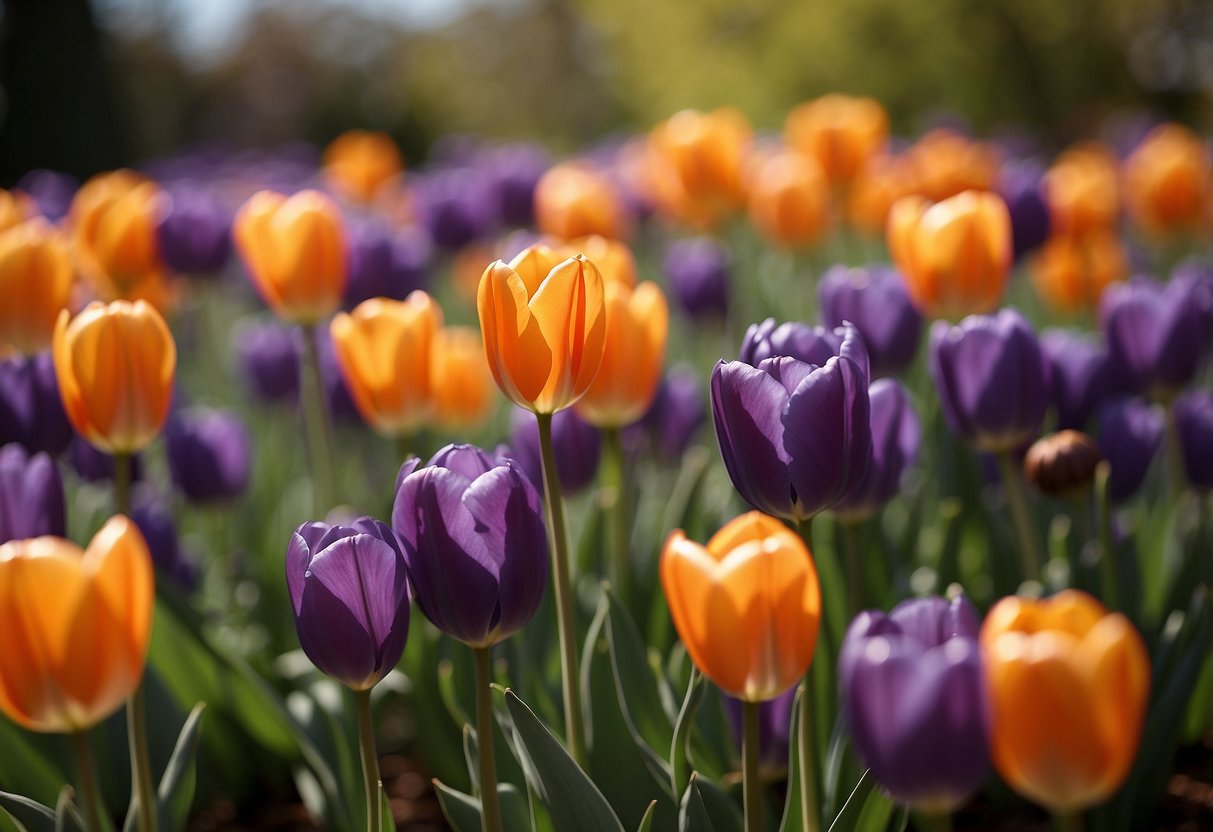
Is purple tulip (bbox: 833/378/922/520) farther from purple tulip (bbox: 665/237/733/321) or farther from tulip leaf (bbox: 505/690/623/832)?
purple tulip (bbox: 665/237/733/321)

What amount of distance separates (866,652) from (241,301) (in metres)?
6.06

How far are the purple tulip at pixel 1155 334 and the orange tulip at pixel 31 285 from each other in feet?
6.20

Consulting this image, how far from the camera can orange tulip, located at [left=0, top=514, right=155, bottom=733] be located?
0.96 metres

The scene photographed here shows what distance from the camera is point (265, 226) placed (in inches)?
85.4

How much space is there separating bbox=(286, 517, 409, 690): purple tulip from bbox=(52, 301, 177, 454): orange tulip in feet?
1.50

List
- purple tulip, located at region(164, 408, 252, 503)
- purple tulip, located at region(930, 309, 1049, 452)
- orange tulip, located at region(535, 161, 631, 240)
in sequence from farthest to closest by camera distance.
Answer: orange tulip, located at region(535, 161, 631, 240) < purple tulip, located at region(164, 408, 252, 503) < purple tulip, located at region(930, 309, 1049, 452)

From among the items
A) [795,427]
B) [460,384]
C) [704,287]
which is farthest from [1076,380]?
[704,287]

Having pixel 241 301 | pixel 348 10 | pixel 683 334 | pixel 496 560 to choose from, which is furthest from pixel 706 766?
pixel 348 10

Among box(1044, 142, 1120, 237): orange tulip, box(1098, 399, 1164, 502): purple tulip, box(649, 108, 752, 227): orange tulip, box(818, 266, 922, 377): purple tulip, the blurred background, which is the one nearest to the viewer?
box(1098, 399, 1164, 502): purple tulip

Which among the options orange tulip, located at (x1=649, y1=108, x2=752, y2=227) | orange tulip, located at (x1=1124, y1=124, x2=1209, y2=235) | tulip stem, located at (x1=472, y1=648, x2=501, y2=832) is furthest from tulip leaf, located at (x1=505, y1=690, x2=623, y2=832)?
orange tulip, located at (x1=1124, y1=124, x2=1209, y2=235)

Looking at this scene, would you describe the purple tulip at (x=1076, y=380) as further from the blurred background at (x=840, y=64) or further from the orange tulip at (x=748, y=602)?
the blurred background at (x=840, y=64)

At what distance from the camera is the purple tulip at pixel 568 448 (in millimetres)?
1978

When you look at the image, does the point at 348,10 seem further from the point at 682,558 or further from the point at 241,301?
the point at 682,558

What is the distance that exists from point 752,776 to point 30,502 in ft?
3.02
